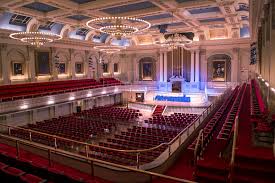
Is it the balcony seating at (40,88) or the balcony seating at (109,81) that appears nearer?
the balcony seating at (40,88)

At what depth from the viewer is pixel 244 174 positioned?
376 cm

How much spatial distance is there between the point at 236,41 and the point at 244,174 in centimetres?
2144

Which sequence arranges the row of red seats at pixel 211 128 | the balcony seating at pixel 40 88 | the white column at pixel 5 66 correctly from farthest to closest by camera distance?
the white column at pixel 5 66
the balcony seating at pixel 40 88
the row of red seats at pixel 211 128

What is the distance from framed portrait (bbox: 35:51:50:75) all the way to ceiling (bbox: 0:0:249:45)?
2.17 metres

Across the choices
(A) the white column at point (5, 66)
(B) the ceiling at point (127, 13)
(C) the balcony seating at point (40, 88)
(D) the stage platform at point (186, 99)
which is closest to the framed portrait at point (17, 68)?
(A) the white column at point (5, 66)

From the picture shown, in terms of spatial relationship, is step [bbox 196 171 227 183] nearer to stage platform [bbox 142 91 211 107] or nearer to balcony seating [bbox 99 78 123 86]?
stage platform [bbox 142 91 211 107]

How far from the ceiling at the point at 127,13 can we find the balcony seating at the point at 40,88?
4443 mm

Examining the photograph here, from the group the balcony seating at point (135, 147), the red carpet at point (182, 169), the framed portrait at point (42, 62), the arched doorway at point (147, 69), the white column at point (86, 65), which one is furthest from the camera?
the arched doorway at point (147, 69)

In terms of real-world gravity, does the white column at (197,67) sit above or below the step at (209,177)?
above

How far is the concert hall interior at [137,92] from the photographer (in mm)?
4859

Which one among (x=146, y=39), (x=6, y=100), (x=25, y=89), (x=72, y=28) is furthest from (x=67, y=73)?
(x=146, y=39)

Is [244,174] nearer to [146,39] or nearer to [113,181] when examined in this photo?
[113,181]

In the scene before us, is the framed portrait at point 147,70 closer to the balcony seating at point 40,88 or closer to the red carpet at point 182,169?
the balcony seating at point 40,88

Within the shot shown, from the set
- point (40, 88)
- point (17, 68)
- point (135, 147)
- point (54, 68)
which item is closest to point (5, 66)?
point (17, 68)
